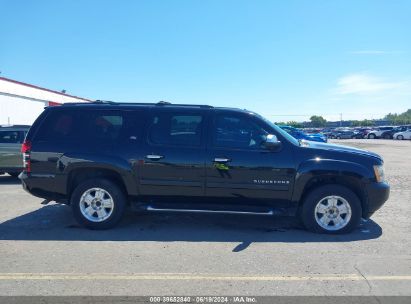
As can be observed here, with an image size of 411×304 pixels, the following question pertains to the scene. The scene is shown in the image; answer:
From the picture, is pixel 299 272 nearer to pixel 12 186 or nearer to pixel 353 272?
pixel 353 272

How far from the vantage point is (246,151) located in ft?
19.3

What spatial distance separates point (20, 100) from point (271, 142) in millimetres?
24905

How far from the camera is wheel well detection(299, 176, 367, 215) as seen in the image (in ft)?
19.4

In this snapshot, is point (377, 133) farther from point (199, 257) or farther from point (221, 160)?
point (199, 257)

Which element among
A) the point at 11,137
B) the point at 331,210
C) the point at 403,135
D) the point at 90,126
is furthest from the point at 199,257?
the point at 403,135

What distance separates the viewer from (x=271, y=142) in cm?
561

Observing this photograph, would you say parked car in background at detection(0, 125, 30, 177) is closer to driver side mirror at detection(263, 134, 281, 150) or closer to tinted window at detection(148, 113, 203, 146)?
tinted window at detection(148, 113, 203, 146)

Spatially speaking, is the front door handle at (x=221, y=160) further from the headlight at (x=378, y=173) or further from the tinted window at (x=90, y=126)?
the headlight at (x=378, y=173)

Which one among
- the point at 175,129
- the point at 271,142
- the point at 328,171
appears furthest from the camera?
the point at 175,129

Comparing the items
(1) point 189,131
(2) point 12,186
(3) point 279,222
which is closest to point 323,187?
(3) point 279,222

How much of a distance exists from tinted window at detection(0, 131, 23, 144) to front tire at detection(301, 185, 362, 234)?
30.5 ft

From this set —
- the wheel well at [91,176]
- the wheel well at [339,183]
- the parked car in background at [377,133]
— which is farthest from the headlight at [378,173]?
the parked car in background at [377,133]

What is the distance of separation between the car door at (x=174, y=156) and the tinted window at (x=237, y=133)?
25cm

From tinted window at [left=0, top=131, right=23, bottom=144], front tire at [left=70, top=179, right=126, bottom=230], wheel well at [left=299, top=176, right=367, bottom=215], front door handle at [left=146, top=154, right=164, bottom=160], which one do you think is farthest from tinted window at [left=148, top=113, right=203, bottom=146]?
tinted window at [left=0, top=131, right=23, bottom=144]
